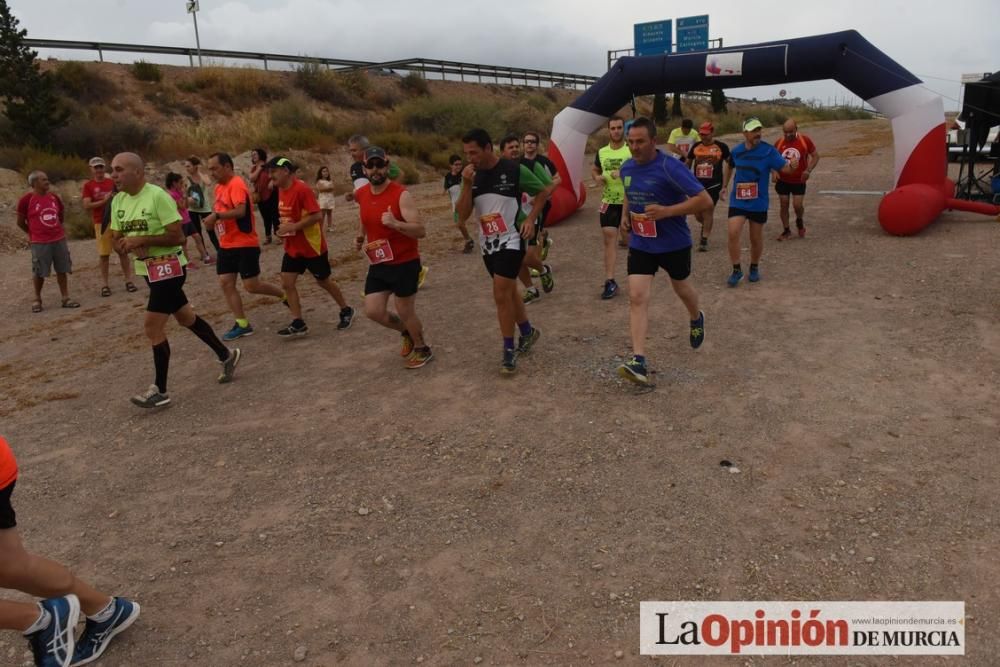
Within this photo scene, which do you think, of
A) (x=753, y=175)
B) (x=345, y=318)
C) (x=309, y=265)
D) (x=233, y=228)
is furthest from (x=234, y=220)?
Answer: (x=753, y=175)

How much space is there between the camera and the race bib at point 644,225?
196 inches

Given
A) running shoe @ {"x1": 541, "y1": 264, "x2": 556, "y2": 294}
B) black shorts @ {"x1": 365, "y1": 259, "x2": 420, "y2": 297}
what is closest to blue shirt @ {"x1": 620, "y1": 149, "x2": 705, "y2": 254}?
black shorts @ {"x1": 365, "y1": 259, "x2": 420, "y2": 297}

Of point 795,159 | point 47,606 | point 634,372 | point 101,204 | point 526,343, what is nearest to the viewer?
point 47,606

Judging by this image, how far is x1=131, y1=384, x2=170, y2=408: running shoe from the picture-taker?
205 inches

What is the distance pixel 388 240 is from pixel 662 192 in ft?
7.04

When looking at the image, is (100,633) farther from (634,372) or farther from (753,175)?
(753,175)

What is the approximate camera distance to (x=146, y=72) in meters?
26.0

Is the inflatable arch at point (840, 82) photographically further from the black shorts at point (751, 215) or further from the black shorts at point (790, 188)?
the black shorts at point (751, 215)

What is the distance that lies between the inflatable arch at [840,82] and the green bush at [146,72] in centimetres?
2080

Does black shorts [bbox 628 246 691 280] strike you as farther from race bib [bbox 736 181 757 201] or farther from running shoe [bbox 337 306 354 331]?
running shoe [bbox 337 306 354 331]

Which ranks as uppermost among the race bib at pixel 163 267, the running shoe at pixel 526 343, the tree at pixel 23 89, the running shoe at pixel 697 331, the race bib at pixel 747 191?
the tree at pixel 23 89

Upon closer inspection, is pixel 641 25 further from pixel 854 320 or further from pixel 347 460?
pixel 347 460

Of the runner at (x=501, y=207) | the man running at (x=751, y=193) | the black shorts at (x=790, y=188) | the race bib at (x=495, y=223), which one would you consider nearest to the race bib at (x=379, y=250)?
the runner at (x=501, y=207)

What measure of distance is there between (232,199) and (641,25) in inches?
1413
